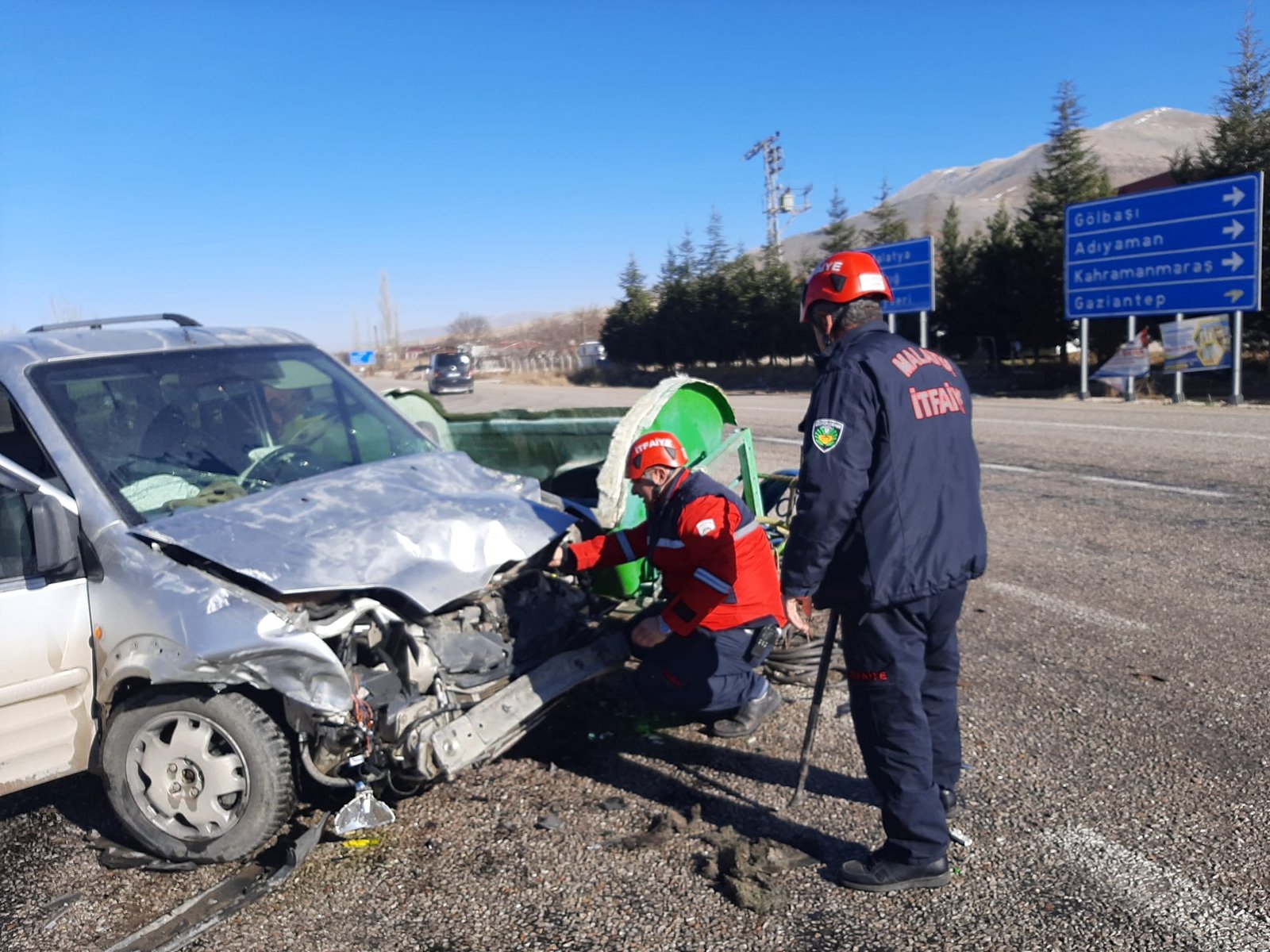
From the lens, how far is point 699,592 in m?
4.32

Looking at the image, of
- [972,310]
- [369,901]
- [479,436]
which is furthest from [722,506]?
[972,310]

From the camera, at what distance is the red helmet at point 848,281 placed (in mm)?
3482

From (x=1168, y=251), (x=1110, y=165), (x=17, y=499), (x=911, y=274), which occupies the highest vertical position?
(x=1110, y=165)

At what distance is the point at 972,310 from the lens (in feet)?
98.4

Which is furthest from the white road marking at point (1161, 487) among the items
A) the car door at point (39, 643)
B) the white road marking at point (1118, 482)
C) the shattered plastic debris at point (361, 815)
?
the car door at point (39, 643)

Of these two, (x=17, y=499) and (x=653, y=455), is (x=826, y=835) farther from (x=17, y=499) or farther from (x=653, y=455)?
(x=17, y=499)

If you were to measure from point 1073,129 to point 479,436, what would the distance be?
88.0 feet

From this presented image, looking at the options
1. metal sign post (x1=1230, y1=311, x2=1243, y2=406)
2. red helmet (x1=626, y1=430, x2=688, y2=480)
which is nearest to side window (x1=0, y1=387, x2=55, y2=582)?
red helmet (x1=626, y1=430, x2=688, y2=480)

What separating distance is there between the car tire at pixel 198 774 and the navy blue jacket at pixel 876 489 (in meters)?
1.87

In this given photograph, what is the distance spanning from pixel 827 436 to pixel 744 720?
1884mm

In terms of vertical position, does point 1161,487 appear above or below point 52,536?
below

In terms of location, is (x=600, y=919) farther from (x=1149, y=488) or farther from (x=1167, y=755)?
(x=1149, y=488)

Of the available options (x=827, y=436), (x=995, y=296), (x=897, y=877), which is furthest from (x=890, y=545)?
(x=995, y=296)

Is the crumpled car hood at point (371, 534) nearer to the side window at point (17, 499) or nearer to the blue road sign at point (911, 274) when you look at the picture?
the side window at point (17, 499)
